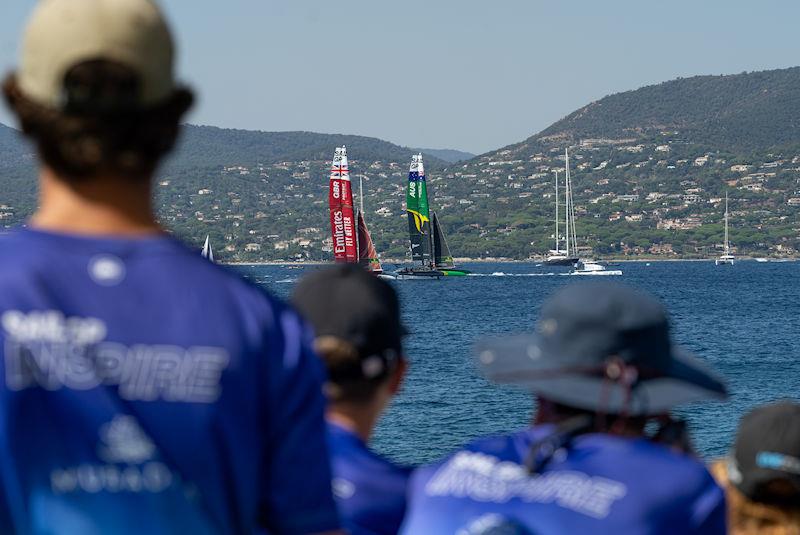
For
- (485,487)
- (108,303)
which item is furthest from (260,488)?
(485,487)

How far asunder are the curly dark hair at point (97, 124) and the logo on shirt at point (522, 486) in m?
0.83

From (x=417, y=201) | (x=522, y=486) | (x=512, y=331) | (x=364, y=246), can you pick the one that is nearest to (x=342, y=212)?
(x=364, y=246)

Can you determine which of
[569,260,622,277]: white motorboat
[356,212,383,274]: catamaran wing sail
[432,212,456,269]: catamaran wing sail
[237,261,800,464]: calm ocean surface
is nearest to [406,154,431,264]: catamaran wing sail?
[432,212,456,269]: catamaran wing sail

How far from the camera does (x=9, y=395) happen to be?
1897 millimetres

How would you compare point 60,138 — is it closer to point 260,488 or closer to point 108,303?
point 108,303

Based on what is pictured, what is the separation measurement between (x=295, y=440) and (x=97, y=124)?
1.74 feet

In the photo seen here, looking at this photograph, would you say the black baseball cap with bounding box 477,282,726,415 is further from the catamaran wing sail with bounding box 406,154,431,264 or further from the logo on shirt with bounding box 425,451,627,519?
the catamaran wing sail with bounding box 406,154,431,264

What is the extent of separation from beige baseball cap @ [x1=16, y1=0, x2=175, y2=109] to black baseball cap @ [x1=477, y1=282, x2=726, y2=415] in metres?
0.91

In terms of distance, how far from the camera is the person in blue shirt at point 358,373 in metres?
2.85

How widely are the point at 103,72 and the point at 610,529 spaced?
1105 millimetres

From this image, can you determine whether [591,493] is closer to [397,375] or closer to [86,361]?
[397,375]

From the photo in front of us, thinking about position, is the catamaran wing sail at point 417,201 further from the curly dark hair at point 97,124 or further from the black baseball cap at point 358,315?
the curly dark hair at point 97,124

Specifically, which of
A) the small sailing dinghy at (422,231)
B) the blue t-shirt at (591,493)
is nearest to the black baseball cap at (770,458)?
the blue t-shirt at (591,493)

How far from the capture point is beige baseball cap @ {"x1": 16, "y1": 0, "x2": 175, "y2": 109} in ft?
6.35
